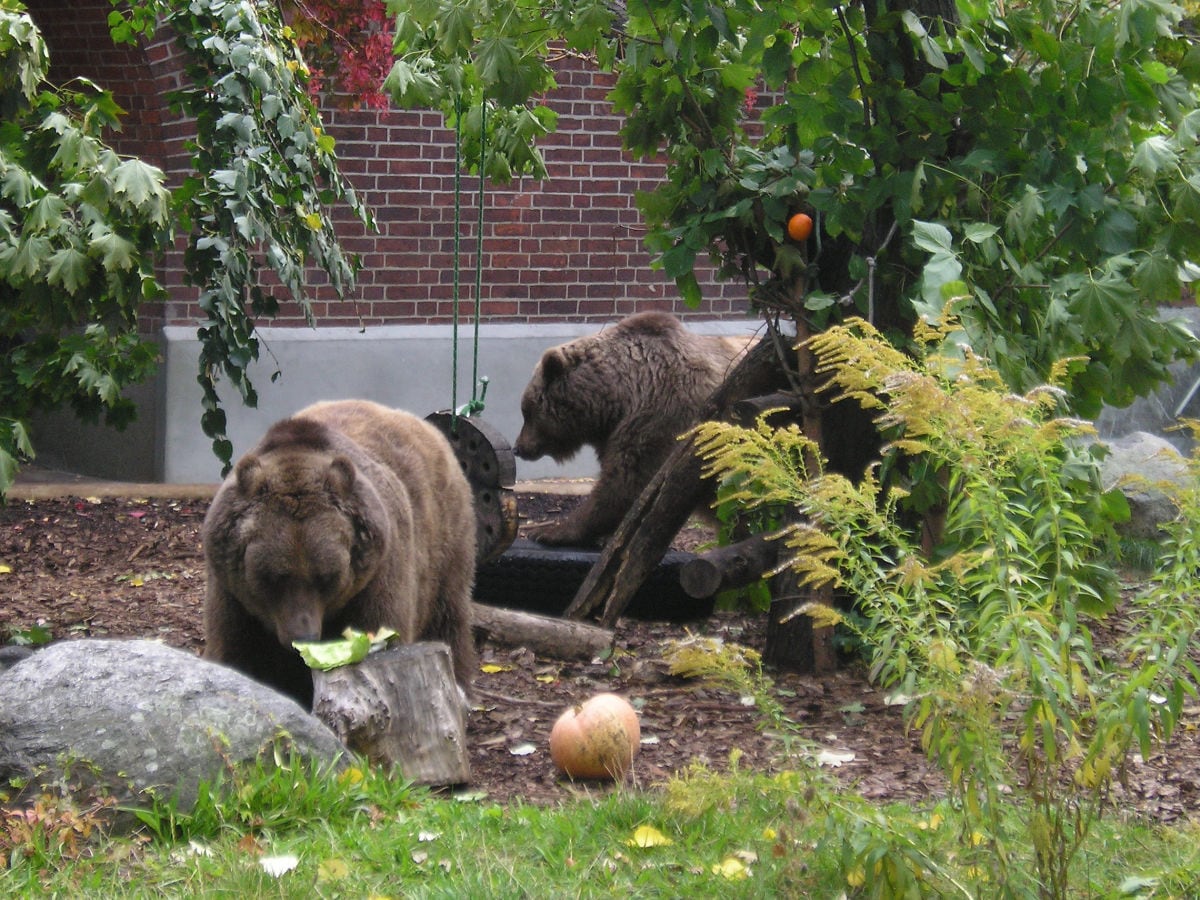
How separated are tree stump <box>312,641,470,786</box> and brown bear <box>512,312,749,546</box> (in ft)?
13.7

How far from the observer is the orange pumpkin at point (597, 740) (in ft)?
16.6

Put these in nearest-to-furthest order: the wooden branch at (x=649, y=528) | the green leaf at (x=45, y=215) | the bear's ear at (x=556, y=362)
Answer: the green leaf at (x=45, y=215) → the wooden branch at (x=649, y=528) → the bear's ear at (x=556, y=362)

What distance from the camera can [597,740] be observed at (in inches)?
200

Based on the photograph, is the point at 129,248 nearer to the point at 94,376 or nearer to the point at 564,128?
the point at 94,376

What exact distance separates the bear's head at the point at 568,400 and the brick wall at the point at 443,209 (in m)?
2.38

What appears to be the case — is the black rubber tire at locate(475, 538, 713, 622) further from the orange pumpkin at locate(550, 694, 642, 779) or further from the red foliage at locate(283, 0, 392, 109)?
the red foliage at locate(283, 0, 392, 109)

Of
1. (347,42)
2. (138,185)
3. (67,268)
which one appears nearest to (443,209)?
(347,42)

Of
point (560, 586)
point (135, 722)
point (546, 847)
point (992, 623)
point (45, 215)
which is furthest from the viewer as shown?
point (560, 586)

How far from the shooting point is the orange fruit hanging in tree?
6.49 m

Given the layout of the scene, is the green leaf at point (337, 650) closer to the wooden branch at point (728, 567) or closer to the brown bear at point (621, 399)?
the wooden branch at point (728, 567)

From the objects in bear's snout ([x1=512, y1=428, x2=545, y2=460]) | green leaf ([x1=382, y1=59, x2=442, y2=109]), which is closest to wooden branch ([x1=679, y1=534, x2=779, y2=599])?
green leaf ([x1=382, y1=59, x2=442, y2=109])

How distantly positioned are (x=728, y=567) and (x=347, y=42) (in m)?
5.36

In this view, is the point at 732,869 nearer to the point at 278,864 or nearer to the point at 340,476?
the point at 278,864

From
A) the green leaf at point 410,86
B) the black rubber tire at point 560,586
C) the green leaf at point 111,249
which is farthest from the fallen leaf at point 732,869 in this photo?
the green leaf at point 410,86
